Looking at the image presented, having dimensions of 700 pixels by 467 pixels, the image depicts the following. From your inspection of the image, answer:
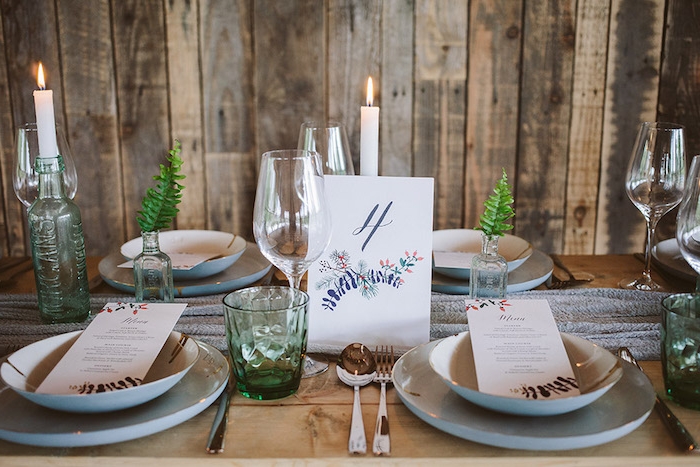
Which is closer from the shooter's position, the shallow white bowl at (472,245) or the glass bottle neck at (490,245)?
the glass bottle neck at (490,245)

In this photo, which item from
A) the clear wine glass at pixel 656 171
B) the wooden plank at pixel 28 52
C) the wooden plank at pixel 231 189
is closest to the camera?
the clear wine glass at pixel 656 171

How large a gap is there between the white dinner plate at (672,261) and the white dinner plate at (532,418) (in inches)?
19.5

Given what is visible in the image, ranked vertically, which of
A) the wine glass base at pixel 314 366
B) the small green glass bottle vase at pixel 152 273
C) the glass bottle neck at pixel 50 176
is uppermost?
the glass bottle neck at pixel 50 176

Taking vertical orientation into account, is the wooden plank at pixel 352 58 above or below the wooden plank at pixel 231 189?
above

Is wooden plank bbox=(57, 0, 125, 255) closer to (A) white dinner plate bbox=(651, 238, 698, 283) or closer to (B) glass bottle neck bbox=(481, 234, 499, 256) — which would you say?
(B) glass bottle neck bbox=(481, 234, 499, 256)

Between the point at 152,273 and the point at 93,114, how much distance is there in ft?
3.40

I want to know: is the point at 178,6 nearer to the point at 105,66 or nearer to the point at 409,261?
the point at 105,66

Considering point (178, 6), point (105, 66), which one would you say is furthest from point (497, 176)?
point (105, 66)

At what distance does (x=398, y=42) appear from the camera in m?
1.93

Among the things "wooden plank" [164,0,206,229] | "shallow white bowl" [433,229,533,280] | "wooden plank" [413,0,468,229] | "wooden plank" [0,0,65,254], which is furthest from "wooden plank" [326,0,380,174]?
"wooden plank" [0,0,65,254]

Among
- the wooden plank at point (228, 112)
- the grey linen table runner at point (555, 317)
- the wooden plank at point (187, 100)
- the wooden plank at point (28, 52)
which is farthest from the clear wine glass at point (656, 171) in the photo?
the wooden plank at point (28, 52)

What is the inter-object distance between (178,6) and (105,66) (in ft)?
0.83

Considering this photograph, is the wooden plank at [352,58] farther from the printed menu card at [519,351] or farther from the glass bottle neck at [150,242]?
the printed menu card at [519,351]

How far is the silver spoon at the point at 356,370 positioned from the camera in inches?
31.3
